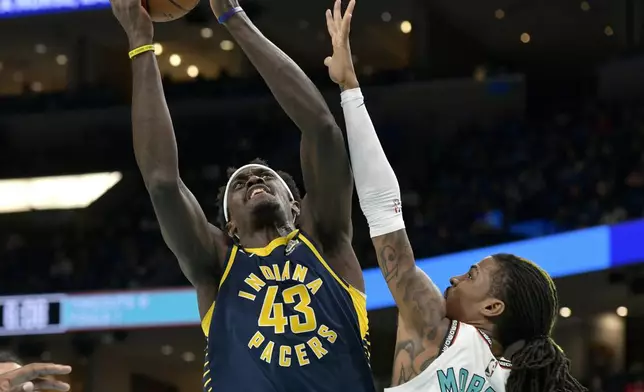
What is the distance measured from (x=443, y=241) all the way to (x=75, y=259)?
6.06 meters

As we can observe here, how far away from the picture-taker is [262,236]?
3.42m

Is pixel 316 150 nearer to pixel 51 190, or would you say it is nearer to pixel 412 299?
pixel 412 299

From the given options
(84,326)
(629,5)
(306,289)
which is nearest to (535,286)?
(306,289)

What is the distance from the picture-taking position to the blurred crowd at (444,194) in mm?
12406

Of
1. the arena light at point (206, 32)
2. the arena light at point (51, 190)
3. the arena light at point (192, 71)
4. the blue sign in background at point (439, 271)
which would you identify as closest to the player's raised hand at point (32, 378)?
the blue sign in background at point (439, 271)

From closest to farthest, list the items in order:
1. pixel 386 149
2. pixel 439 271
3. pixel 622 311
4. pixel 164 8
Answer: pixel 164 8 < pixel 439 271 < pixel 622 311 < pixel 386 149

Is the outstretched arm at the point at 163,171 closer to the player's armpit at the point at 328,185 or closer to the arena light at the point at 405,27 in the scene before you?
the player's armpit at the point at 328,185

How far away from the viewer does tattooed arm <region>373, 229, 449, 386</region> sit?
9.93 ft

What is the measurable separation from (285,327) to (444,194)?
10872 millimetres

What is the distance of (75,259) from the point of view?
50.1 ft

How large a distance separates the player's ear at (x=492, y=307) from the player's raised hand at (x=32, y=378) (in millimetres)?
1299

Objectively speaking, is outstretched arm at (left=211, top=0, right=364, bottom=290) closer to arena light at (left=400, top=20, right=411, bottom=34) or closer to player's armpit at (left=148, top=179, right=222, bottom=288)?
player's armpit at (left=148, top=179, right=222, bottom=288)

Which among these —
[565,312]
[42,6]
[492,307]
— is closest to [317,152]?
[492,307]

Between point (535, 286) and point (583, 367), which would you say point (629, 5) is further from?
point (535, 286)
